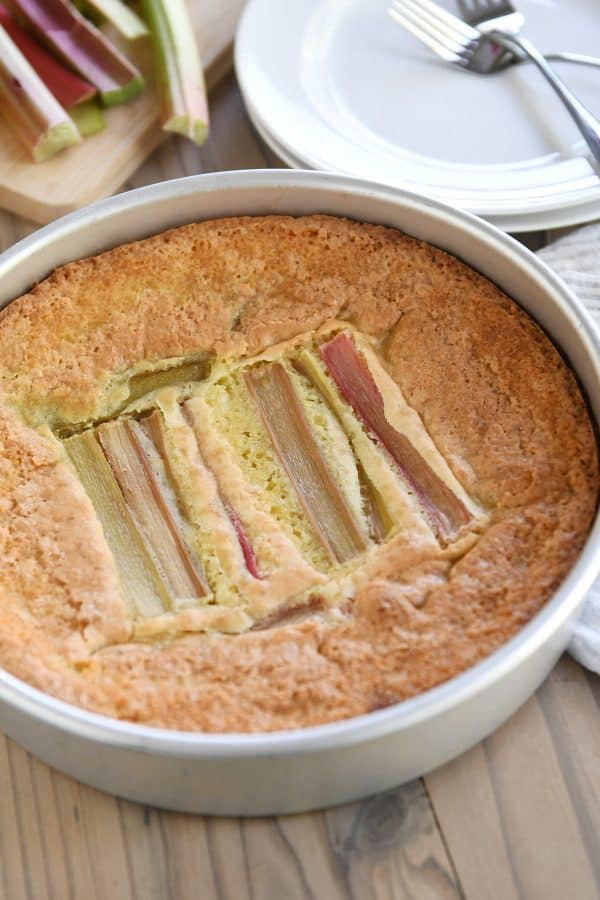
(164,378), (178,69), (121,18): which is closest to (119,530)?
(164,378)

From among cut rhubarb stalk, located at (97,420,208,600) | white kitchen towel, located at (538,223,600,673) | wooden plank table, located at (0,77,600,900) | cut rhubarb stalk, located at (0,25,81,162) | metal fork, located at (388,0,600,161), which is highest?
cut rhubarb stalk, located at (0,25,81,162)

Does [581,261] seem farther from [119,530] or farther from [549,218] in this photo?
[119,530]

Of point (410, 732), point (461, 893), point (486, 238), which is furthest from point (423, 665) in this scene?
point (486, 238)

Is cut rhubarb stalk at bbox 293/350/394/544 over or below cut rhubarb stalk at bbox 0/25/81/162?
below

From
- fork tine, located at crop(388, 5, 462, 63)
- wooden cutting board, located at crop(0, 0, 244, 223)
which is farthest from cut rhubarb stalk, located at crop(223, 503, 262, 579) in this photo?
fork tine, located at crop(388, 5, 462, 63)

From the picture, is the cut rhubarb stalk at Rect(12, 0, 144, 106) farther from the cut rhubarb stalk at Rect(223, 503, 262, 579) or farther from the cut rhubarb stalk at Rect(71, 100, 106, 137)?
the cut rhubarb stalk at Rect(223, 503, 262, 579)

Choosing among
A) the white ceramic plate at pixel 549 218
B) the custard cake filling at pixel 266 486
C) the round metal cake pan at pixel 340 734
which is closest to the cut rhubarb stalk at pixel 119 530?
the custard cake filling at pixel 266 486

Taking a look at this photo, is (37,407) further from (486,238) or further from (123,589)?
(486,238)

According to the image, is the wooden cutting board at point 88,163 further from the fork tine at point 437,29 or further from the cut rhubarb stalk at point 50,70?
the fork tine at point 437,29
